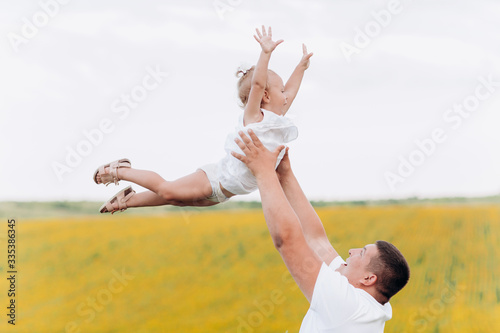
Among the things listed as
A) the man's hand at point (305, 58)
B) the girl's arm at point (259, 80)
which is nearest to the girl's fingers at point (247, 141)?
the girl's arm at point (259, 80)

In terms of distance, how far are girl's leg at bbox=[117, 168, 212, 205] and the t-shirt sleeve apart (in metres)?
0.94

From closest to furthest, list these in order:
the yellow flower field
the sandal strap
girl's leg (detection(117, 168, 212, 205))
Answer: girl's leg (detection(117, 168, 212, 205)) → the sandal strap → the yellow flower field

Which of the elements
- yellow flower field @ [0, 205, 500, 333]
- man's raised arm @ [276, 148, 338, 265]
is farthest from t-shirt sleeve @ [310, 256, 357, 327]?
yellow flower field @ [0, 205, 500, 333]

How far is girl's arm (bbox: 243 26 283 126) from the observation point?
3020 millimetres

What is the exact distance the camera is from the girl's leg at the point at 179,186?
3.36 meters

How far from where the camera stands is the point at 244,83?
11.0 ft

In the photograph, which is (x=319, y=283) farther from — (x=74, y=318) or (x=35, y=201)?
(x=35, y=201)

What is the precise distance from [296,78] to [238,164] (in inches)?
21.6

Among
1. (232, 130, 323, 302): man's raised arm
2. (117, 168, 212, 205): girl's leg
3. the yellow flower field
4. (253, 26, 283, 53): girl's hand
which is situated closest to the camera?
(232, 130, 323, 302): man's raised arm

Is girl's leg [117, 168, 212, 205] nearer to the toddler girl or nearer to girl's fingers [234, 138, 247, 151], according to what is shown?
the toddler girl

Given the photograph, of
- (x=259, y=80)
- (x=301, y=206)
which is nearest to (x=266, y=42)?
(x=259, y=80)

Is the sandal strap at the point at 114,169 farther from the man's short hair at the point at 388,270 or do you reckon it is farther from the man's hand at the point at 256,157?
the man's short hair at the point at 388,270

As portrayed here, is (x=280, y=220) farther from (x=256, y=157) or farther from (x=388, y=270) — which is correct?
(x=388, y=270)

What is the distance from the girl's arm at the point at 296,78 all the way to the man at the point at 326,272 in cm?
76
